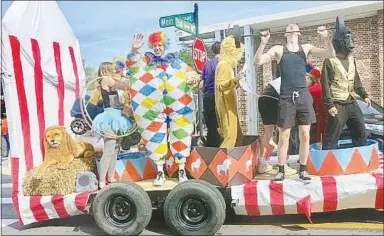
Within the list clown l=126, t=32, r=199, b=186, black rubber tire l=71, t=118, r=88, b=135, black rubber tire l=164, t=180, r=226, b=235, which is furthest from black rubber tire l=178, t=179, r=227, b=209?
black rubber tire l=71, t=118, r=88, b=135

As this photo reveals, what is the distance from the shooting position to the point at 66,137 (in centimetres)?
531

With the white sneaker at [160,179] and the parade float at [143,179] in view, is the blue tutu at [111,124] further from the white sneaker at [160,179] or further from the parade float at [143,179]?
the white sneaker at [160,179]

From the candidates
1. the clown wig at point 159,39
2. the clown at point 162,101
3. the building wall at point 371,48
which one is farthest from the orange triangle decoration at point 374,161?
the building wall at point 371,48

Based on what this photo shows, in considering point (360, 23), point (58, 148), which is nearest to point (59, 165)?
point (58, 148)

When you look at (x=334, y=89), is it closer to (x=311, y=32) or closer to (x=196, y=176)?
(x=311, y=32)

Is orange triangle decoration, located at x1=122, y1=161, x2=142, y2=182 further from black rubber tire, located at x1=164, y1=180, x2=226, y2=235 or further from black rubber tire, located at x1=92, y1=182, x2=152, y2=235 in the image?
black rubber tire, located at x1=164, y1=180, x2=226, y2=235

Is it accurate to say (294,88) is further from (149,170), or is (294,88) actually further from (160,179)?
(149,170)

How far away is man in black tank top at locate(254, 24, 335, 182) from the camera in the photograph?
179 inches

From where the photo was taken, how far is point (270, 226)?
4.80 meters

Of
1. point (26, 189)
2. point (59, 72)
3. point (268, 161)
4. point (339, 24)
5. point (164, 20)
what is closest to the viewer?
point (339, 24)

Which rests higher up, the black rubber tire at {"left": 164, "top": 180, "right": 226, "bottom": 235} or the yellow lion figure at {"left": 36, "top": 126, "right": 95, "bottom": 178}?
the yellow lion figure at {"left": 36, "top": 126, "right": 95, "bottom": 178}

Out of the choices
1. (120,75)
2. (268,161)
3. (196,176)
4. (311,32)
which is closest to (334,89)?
(311,32)

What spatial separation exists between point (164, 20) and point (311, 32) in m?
2.43

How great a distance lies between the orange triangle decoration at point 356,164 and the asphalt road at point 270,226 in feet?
1.82
